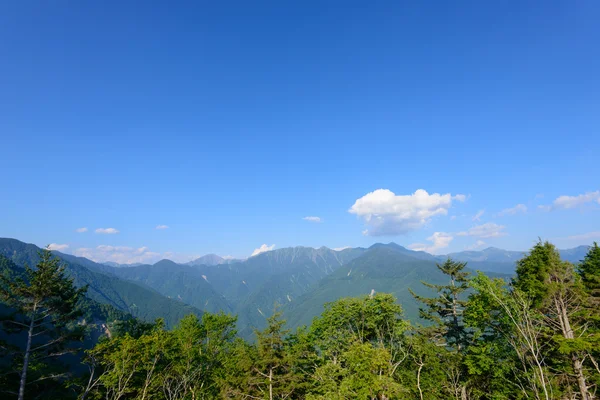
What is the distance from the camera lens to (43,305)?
1079 inches

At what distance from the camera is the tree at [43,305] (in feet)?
85.6

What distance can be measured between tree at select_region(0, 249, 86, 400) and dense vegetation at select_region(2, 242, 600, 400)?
0.50 m

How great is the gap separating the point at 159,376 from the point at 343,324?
76.1 feet

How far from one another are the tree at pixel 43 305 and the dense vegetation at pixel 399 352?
498 millimetres

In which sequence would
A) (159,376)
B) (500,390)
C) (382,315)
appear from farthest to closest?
(382,315) < (159,376) < (500,390)

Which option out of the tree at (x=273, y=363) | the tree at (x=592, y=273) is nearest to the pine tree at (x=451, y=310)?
the tree at (x=592, y=273)

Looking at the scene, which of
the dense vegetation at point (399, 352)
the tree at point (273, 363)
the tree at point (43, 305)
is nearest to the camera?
the dense vegetation at point (399, 352)

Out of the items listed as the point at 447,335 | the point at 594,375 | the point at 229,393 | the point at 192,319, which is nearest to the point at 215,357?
the point at 192,319

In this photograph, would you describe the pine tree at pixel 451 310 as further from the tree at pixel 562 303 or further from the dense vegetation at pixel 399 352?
the tree at pixel 562 303

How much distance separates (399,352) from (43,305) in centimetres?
4167

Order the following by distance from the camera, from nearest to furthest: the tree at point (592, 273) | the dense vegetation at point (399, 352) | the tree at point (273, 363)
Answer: the dense vegetation at point (399, 352) < the tree at point (592, 273) < the tree at point (273, 363)

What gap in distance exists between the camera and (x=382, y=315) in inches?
1443

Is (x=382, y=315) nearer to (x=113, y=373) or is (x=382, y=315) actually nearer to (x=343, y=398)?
(x=343, y=398)

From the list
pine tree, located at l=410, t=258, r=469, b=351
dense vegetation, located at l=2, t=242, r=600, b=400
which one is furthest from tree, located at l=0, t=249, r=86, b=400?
pine tree, located at l=410, t=258, r=469, b=351
